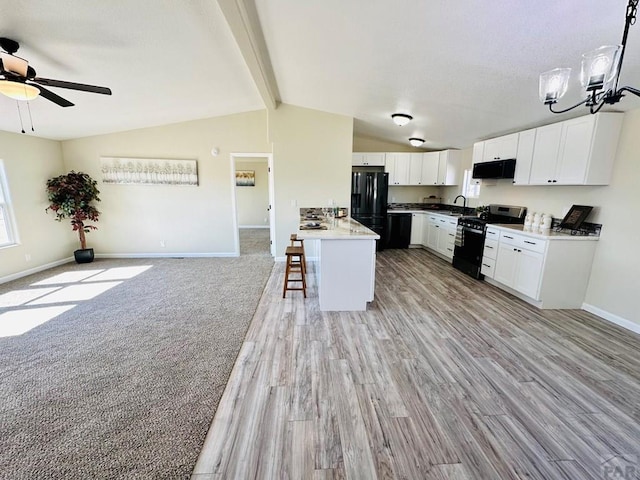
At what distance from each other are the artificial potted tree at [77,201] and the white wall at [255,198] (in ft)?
13.6

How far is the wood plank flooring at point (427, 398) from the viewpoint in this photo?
1.49 meters

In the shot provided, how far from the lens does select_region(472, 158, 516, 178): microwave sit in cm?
411

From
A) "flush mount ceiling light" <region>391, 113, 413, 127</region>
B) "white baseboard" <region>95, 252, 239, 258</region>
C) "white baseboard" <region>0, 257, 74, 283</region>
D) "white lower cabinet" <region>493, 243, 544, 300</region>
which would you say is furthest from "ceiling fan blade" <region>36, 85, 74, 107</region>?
"white lower cabinet" <region>493, 243, 544, 300</region>

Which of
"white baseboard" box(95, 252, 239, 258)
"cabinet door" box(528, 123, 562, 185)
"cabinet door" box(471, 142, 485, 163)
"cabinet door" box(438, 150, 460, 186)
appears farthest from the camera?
"cabinet door" box(438, 150, 460, 186)

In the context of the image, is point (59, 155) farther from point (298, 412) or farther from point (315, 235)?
point (298, 412)

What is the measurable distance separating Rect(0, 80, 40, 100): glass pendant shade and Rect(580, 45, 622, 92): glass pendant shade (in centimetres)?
383

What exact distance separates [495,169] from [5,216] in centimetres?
780

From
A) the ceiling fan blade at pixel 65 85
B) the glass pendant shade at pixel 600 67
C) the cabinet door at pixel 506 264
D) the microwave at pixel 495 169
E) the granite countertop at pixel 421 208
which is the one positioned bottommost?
the cabinet door at pixel 506 264

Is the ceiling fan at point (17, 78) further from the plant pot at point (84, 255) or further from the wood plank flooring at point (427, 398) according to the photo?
the plant pot at point (84, 255)

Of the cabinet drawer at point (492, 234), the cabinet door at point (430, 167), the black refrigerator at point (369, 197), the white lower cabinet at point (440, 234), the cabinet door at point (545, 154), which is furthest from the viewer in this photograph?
the cabinet door at point (430, 167)

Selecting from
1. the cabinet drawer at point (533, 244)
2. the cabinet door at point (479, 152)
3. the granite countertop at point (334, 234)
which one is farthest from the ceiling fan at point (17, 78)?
the cabinet door at point (479, 152)

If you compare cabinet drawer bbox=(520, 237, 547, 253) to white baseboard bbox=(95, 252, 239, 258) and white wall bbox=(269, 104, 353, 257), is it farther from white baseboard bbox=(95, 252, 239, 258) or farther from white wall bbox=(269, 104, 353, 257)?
white baseboard bbox=(95, 252, 239, 258)

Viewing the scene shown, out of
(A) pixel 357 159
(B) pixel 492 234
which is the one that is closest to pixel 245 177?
(A) pixel 357 159

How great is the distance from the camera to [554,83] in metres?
1.56
